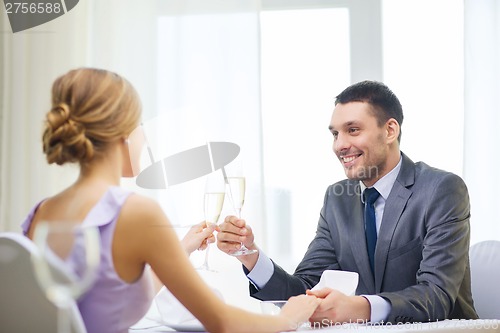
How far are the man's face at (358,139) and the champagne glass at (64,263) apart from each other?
1.36 meters

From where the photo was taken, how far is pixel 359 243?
7.54ft

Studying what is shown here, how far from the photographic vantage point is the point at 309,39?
3.46 meters

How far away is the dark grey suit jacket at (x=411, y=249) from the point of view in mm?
1987

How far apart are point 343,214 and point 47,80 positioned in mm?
1681

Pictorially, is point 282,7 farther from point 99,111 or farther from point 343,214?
point 99,111

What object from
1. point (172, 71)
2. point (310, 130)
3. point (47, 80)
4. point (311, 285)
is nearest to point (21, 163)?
point (47, 80)

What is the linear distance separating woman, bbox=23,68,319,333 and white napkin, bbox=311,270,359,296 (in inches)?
18.0

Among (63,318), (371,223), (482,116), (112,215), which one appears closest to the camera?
(63,318)

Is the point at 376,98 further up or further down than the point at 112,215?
further up

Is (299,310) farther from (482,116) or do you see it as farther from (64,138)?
(482,116)

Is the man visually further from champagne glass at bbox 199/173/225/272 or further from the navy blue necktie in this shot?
champagne glass at bbox 199/173/225/272

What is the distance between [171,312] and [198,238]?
0.29m

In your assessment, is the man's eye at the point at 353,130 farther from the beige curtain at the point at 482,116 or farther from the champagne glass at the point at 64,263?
the champagne glass at the point at 64,263

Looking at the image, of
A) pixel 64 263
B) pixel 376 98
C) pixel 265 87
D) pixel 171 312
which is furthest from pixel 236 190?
pixel 265 87
